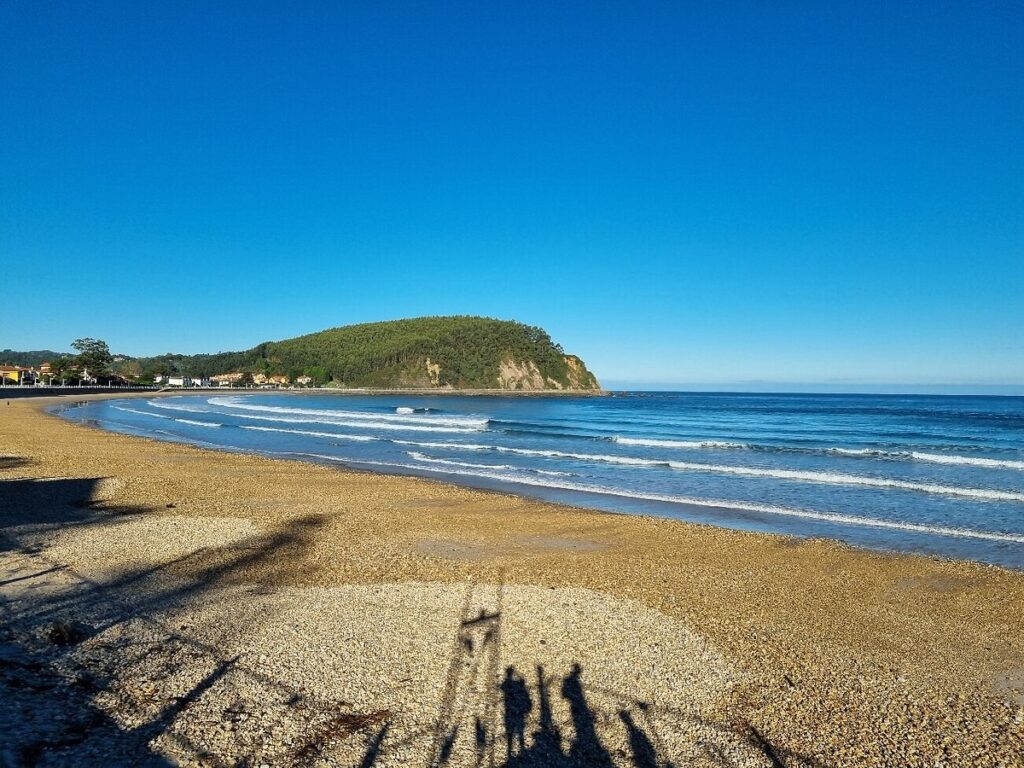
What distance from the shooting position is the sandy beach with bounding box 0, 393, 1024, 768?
4617mm

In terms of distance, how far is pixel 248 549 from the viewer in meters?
10.0

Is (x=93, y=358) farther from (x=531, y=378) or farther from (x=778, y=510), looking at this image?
(x=778, y=510)

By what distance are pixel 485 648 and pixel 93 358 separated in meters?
141

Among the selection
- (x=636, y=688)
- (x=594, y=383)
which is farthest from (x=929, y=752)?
(x=594, y=383)

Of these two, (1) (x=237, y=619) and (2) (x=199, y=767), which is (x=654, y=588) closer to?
(1) (x=237, y=619)

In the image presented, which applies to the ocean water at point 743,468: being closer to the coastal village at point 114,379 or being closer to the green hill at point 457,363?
the coastal village at point 114,379

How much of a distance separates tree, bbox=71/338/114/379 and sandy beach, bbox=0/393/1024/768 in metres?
131

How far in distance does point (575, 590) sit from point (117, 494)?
11.5 metres

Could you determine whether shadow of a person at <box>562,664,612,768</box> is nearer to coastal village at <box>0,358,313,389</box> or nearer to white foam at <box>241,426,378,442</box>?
white foam at <box>241,426,378,442</box>

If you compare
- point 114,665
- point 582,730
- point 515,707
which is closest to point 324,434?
point 114,665

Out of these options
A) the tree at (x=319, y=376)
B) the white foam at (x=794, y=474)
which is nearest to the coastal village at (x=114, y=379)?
the tree at (x=319, y=376)

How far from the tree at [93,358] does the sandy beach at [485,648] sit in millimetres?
130906

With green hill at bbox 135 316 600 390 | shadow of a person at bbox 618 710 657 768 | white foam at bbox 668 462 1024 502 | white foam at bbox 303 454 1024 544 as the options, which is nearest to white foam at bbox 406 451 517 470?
white foam at bbox 303 454 1024 544

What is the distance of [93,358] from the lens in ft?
402
